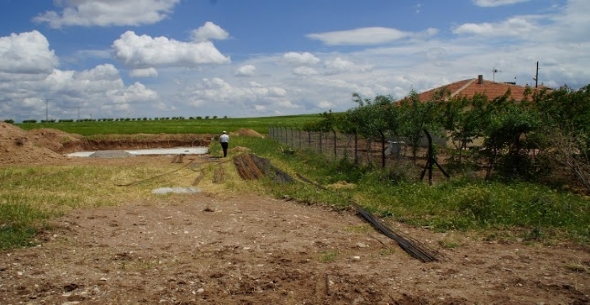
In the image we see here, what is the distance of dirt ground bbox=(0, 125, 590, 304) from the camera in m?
5.66

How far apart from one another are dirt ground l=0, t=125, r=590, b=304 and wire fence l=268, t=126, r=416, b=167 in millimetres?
6295

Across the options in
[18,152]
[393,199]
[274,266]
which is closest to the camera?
[274,266]

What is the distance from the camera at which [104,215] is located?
1073cm

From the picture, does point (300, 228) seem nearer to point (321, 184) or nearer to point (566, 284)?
point (566, 284)

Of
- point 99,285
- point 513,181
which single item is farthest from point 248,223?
point 513,181

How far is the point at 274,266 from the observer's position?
6.85 m

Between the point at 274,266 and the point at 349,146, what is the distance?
16758 mm

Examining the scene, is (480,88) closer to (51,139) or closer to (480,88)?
(480,88)

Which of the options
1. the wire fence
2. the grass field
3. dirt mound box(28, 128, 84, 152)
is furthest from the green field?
the grass field

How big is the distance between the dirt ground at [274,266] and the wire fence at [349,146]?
6.29 meters

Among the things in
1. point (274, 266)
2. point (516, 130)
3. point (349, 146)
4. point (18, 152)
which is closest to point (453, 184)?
point (516, 130)

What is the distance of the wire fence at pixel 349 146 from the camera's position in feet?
51.2

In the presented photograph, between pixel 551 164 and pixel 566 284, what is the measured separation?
7.92 m

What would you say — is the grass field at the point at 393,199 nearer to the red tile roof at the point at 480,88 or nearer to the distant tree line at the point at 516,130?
the distant tree line at the point at 516,130
